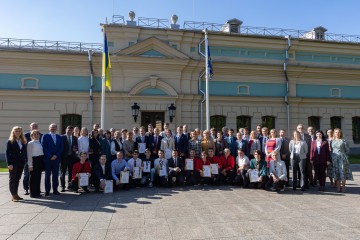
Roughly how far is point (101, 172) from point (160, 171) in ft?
6.13

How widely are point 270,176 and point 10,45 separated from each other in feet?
52.3

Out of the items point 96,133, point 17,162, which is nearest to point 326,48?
point 96,133

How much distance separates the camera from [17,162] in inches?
291

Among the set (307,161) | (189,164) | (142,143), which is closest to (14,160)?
(142,143)

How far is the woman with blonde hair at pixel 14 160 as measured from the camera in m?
7.28

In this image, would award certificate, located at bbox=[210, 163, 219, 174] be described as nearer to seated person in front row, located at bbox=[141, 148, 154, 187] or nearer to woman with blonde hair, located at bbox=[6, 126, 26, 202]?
seated person in front row, located at bbox=[141, 148, 154, 187]

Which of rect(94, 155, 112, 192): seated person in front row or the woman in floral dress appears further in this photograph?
rect(94, 155, 112, 192): seated person in front row

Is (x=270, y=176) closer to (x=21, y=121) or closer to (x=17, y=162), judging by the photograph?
(x=17, y=162)

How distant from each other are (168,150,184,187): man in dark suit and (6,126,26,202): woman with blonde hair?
4351mm

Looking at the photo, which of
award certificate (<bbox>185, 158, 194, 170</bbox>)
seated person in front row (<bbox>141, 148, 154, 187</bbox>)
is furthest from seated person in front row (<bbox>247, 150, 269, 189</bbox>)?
seated person in front row (<bbox>141, 148, 154, 187</bbox>)

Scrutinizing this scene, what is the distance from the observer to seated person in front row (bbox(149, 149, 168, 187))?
357 inches

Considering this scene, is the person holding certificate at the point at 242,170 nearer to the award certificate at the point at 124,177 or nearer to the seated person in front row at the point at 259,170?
the seated person in front row at the point at 259,170

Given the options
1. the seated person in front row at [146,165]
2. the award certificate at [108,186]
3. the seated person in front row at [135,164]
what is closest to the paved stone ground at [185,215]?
the award certificate at [108,186]

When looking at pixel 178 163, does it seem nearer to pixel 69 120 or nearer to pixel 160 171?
pixel 160 171
